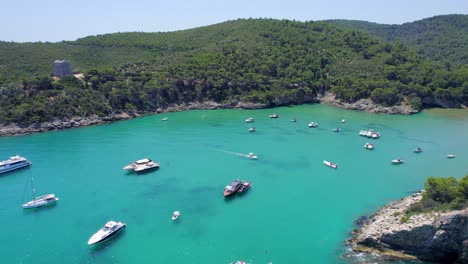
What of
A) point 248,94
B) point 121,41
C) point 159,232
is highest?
point 121,41

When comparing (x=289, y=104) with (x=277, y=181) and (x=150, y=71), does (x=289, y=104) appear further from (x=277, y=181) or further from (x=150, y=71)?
(x=277, y=181)

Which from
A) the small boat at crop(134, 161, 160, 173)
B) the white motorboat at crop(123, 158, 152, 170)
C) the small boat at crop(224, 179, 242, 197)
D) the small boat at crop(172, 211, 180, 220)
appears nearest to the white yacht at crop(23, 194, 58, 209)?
the white motorboat at crop(123, 158, 152, 170)

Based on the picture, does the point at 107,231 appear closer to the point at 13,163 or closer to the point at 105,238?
the point at 105,238

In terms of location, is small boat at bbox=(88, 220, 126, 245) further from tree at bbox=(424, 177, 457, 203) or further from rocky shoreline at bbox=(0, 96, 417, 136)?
rocky shoreline at bbox=(0, 96, 417, 136)

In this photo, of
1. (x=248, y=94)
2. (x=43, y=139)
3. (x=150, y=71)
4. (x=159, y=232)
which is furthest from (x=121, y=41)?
(x=159, y=232)

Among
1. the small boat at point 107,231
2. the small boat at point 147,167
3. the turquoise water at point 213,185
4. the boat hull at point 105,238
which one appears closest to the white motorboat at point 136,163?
the small boat at point 147,167

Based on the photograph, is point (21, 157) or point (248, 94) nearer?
point (21, 157)

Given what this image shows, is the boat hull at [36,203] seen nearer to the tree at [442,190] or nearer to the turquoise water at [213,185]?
the turquoise water at [213,185]
